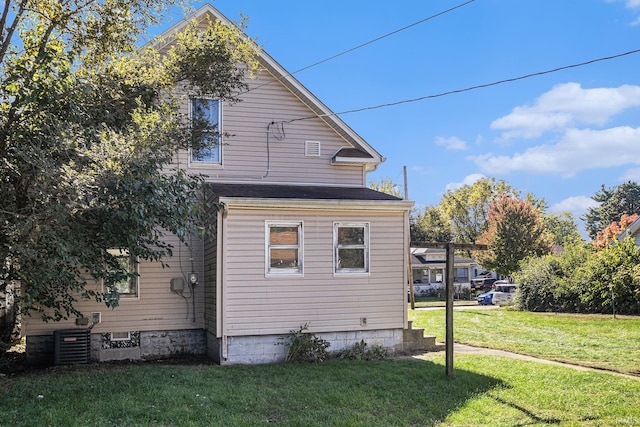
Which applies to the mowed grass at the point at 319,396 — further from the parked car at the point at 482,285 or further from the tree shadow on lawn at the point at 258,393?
the parked car at the point at 482,285

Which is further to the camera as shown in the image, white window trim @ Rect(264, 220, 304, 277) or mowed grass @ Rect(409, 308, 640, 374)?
mowed grass @ Rect(409, 308, 640, 374)

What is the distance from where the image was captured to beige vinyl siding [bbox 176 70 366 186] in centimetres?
1248

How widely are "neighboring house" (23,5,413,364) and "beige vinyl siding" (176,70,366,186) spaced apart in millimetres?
25

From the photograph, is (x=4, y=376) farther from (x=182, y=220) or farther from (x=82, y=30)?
(x=82, y=30)

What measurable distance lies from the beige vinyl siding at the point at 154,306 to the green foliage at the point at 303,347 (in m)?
2.31

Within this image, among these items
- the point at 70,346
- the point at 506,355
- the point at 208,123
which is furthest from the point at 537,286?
the point at 70,346

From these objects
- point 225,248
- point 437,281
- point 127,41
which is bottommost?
point 437,281

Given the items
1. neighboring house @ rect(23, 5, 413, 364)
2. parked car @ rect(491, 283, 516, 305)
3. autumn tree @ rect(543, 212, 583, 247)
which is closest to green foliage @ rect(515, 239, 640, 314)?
parked car @ rect(491, 283, 516, 305)

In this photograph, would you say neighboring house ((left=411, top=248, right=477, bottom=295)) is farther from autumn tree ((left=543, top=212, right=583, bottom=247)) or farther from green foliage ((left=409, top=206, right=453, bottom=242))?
autumn tree ((left=543, top=212, right=583, bottom=247))

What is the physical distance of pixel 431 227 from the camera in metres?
56.7

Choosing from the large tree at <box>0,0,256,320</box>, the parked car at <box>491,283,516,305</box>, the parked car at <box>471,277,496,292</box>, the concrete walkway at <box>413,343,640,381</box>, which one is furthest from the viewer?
the parked car at <box>471,277,496,292</box>

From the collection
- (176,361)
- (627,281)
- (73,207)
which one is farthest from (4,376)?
(627,281)

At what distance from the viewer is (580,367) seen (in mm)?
10516

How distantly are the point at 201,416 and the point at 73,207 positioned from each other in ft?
11.0
